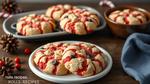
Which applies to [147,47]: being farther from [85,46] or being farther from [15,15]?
[15,15]

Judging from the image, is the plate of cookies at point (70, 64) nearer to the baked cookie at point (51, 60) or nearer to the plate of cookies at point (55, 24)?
the baked cookie at point (51, 60)

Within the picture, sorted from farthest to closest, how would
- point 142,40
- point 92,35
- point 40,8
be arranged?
point 40,8
point 92,35
point 142,40

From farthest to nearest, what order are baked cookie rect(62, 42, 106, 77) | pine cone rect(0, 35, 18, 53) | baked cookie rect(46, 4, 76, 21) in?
baked cookie rect(46, 4, 76, 21), pine cone rect(0, 35, 18, 53), baked cookie rect(62, 42, 106, 77)

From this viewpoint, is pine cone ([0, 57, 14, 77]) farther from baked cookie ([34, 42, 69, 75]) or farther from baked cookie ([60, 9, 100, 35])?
baked cookie ([60, 9, 100, 35])

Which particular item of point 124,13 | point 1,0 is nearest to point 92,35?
point 124,13

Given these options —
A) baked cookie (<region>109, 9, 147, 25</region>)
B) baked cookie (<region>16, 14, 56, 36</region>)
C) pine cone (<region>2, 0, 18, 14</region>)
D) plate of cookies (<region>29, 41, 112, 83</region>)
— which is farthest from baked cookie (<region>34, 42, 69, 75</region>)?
pine cone (<region>2, 0, 18, 14</region>)

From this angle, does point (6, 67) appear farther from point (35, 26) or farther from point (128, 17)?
point (128, 17)

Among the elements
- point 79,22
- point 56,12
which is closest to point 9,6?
point 56,12
